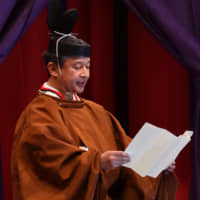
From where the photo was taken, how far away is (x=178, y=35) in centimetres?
229

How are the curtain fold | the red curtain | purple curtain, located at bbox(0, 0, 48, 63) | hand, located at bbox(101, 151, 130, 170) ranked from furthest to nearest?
the red curtain < the curtain fold < purple curtain, located at bbox(0, 0, 48, 63) < hand, located at bbox(101, 151, 130, 170)

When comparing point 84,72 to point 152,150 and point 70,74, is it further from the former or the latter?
point 152,150

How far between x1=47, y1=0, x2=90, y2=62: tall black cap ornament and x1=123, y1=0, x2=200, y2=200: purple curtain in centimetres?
57

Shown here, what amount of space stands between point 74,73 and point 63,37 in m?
0.19

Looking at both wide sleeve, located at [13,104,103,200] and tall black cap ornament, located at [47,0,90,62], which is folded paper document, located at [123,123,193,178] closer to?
wide sleeve, located at [13,104,103,200]

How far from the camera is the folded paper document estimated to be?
1549 mm

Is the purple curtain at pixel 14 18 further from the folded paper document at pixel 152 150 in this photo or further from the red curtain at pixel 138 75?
the folded paper document at pixel 152 150

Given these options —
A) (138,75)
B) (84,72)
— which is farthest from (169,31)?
(84,72)

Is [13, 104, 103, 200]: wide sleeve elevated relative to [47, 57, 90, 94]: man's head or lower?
lower

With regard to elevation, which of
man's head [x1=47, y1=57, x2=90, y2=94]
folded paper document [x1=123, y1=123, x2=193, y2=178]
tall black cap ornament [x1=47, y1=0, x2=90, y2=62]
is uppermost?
tall black cap ornament [x1=47, y1=0, x2=90, y2=62]

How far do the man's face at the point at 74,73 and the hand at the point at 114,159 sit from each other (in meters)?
0.37

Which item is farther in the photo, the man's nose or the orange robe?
the man's nose

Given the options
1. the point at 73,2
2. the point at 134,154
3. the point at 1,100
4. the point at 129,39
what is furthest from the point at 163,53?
the point at 134,154

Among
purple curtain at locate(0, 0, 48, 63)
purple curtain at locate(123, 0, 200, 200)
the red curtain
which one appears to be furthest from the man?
the red curtain
